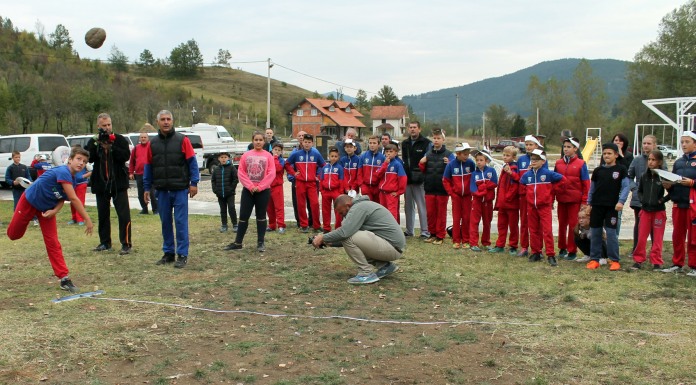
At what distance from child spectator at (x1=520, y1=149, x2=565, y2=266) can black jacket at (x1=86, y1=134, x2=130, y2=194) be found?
19.9ft

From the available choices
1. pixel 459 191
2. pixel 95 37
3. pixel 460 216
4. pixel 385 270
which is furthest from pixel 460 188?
pixel 95 37

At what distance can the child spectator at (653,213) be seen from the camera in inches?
323

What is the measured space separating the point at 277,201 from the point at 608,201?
18.9ft

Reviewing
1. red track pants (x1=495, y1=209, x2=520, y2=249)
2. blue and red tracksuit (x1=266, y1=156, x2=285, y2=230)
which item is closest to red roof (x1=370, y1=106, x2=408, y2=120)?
blue and red tracksuit (x1=266, y1=156, x2=285, y2=230)

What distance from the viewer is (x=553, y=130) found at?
263ft

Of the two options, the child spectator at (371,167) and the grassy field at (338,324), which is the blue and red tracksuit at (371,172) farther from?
the grassy field at (338,324)

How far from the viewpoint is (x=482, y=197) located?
977 cm

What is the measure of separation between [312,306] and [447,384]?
7.67 ft

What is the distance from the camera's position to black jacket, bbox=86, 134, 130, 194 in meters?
9.06

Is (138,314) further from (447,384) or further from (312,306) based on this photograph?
(447,384)

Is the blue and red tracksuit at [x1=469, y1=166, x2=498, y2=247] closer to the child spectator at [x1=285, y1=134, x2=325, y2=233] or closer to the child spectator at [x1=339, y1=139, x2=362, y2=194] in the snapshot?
the child spectator at [x1=339, y1=139, x2=362, y2=194]

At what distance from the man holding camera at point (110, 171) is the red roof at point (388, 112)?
79.8m

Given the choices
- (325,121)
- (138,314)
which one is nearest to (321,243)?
(138,314)

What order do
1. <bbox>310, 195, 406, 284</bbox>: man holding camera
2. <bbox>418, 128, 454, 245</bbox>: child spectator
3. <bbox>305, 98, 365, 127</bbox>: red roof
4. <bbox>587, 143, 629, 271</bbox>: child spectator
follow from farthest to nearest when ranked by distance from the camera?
<bbox>305, 98, 365, 127</bbox>: red roof → <bbox>418, 128, 454, 245</bbox>: child spectator → <bbox>587, 143, 629, 271</bbox>: child spectator → <bbox>310, 195, 406, 284</bbox>: man holding camera
